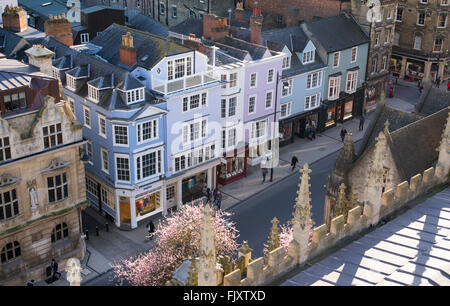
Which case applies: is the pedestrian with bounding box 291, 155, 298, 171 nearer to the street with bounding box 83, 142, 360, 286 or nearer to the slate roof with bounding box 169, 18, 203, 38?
the street with bounding box 83, 142, 360, 286

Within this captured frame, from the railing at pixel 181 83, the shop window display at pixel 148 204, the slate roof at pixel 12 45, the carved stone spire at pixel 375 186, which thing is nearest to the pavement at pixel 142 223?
the shop window display at pixel 148 204

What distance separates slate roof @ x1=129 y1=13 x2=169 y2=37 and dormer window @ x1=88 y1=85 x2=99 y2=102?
2738 cm

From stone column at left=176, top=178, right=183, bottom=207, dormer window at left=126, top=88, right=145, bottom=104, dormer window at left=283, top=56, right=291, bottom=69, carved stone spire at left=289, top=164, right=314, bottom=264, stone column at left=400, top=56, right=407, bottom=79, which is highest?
carved stone spire at left=289, top=164, right=314, bottom=264

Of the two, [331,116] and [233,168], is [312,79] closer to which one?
[331,116]

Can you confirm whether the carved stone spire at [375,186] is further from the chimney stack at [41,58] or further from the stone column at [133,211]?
the chimney stack at [41,58]

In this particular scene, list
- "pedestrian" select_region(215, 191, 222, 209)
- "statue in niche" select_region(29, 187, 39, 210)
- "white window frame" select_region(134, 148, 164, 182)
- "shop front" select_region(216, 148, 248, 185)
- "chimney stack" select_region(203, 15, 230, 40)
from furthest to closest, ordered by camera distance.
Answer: "chimney stack" select_region(203, 15, 230, 40)
"shop front" select_region(216, 148, 248, 185)
"pedestrian" select_region(215, 191, 222, 209)
"white window frame" select_region(134, 148, 164, 182)
"statue in niche" select_region(29, 187, 39, 210)

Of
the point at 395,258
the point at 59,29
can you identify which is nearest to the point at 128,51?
the point at 59,29

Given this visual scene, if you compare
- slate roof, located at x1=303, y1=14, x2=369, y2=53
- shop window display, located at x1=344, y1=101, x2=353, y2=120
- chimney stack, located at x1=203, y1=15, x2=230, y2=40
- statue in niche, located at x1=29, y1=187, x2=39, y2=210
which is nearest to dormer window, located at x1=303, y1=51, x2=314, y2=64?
slate roof, located at x1=303, y1=14, x2=369, y2=53

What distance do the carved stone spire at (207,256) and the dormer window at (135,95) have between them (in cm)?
2576

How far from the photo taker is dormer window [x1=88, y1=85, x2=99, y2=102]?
4319cm

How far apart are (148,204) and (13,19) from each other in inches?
817

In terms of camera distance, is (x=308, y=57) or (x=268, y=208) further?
(x=308, y=57)

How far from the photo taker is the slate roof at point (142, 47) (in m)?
44.7

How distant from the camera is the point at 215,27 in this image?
55.3 metres
